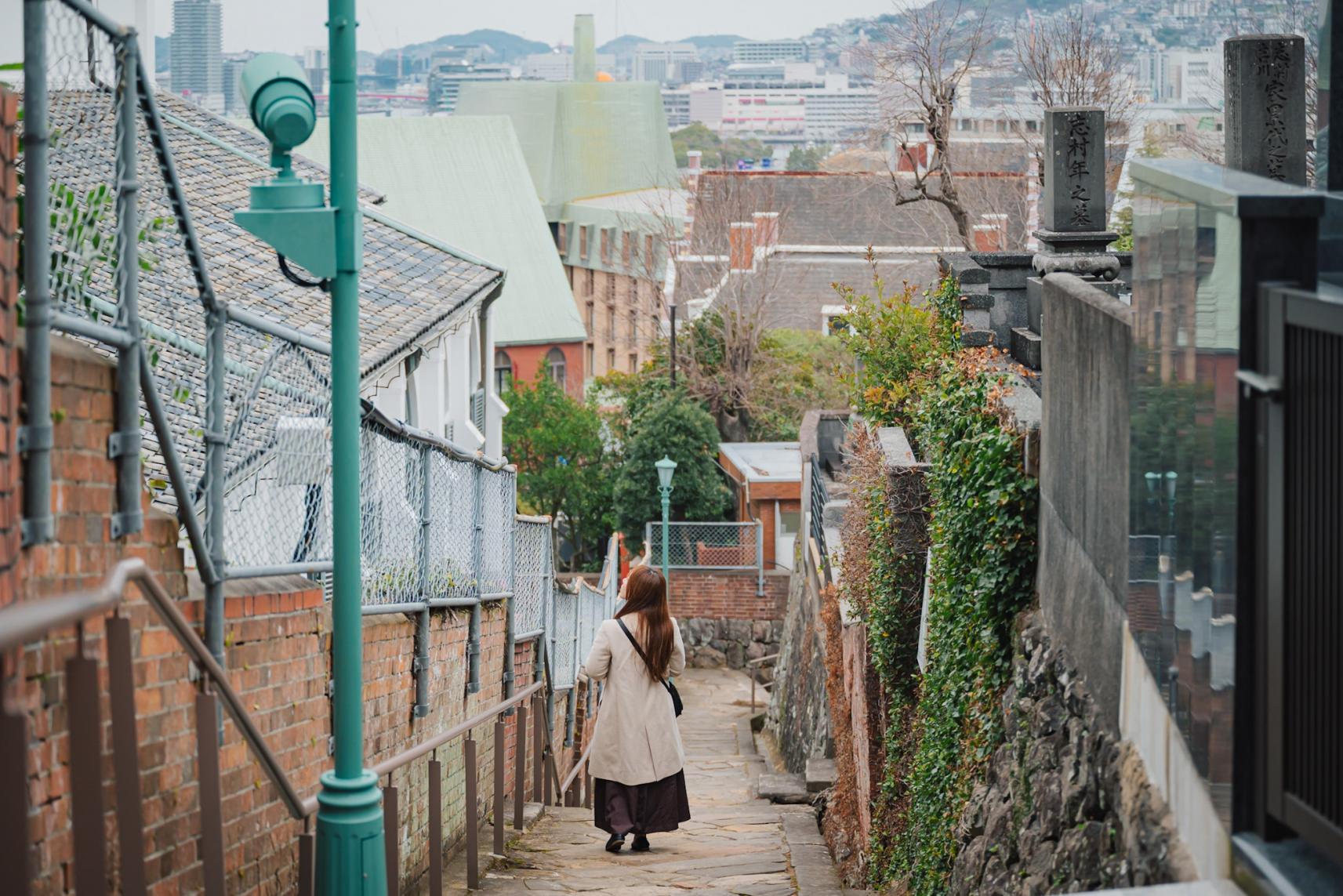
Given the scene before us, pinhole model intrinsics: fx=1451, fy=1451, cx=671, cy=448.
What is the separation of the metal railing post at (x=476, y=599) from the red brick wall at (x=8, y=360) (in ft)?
21.1

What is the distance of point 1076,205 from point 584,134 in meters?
69.3

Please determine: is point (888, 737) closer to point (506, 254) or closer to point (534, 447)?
point (534, 447)

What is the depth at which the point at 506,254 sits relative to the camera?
50.2 metres

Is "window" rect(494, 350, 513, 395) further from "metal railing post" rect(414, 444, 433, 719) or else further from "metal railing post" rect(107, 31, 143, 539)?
"metal railing post" rect(107, 31, 143, 539)

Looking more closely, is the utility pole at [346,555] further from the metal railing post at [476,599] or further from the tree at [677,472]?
the tree at [677,472]

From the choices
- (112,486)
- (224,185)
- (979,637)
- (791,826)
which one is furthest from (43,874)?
(224,185)

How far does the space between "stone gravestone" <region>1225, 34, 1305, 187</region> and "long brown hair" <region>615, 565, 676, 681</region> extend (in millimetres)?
4667

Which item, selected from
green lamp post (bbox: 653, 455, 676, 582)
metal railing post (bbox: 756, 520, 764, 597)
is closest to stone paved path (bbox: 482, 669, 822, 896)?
green lamp post (bbox: 653, 455, 676, 582)

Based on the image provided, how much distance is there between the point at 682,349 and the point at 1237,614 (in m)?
40.4

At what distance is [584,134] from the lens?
256 feet

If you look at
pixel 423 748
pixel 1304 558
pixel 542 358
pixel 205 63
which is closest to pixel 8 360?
pixel 1304 558

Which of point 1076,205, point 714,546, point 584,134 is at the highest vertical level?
point 584,134

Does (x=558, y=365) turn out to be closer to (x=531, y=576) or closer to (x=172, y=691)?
(x=531, y=576)

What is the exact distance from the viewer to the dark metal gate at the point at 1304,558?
120 inches
